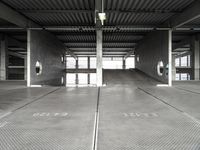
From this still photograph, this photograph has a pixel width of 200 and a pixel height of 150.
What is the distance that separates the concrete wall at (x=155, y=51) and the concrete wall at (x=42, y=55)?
9.18m

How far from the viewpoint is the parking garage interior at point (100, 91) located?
3.79 meters

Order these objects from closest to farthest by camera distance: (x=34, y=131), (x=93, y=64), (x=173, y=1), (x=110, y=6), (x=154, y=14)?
1. (x=34, y=131)
2. (x=173, y=1)
3. (x=110, y=6)
4. (x=154, y=14)
5. (x=93, y=64)

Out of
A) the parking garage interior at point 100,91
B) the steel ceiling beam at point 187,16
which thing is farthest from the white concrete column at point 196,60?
the steel ceiling beam at point 187,16

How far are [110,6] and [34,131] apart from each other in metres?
10.1

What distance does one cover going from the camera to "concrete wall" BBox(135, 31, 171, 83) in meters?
16.0

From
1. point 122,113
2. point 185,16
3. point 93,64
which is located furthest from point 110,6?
point 93,64

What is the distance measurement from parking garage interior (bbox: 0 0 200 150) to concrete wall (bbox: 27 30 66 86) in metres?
0.07

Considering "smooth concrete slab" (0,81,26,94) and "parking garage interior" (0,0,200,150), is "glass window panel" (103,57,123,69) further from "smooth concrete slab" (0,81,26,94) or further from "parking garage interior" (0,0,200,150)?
"smooth concrete slab" (0,81,26,94)

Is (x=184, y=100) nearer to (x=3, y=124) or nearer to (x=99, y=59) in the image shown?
(x=3, y=124)

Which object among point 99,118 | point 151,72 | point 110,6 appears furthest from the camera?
point 151,72

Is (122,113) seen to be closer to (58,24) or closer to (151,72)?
(58,24)

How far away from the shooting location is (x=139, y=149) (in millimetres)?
3260

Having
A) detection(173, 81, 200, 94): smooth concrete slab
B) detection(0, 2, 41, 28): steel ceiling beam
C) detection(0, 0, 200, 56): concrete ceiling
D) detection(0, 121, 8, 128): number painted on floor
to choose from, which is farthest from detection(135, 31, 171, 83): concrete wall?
detection(0, 121, 8, 128): number painted on floor

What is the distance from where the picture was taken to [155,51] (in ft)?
63.7
